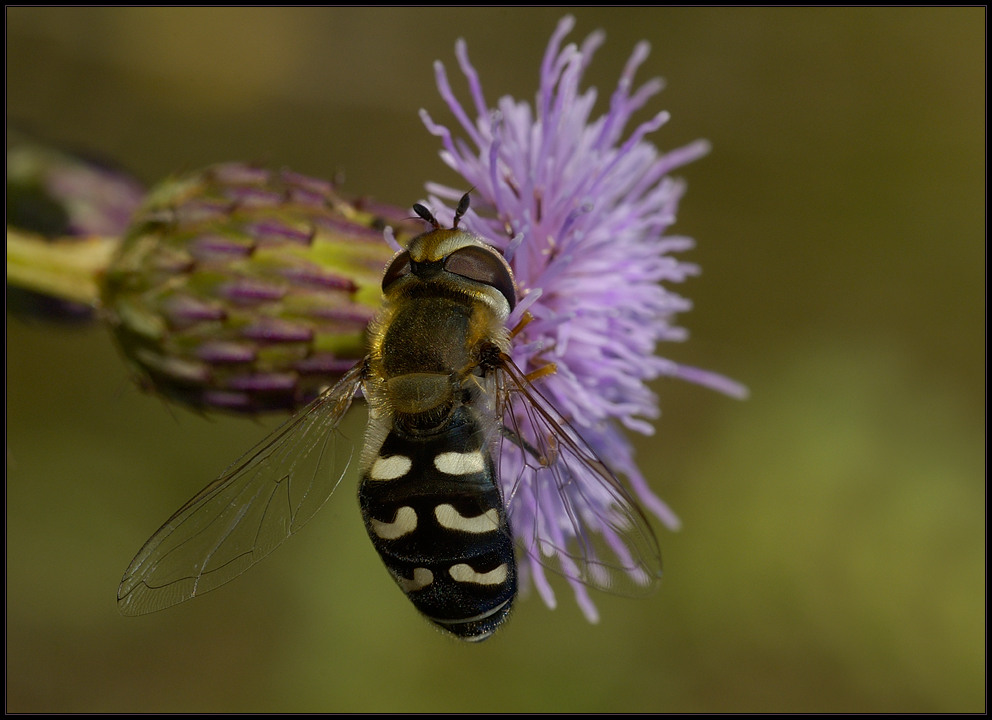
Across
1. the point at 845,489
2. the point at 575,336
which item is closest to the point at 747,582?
the point at 845,489

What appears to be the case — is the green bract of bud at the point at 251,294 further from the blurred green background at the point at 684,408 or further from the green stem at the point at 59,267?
the blurred green background at the point at 684,408

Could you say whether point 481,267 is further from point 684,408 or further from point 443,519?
point 684,408

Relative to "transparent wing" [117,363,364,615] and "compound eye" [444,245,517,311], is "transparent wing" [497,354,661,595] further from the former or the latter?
"transparent wing" [117,363,364,615]

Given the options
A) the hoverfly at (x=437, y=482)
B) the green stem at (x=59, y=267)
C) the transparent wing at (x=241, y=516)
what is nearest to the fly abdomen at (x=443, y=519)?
the hoverfly at (x=437, y=482)

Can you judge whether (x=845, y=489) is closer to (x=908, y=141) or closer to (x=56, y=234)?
(x=908, y=141)

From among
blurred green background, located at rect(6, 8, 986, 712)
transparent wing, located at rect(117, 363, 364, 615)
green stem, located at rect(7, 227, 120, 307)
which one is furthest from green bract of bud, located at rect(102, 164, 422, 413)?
blurred green background, located at rect(6, 8, 986, 712)
